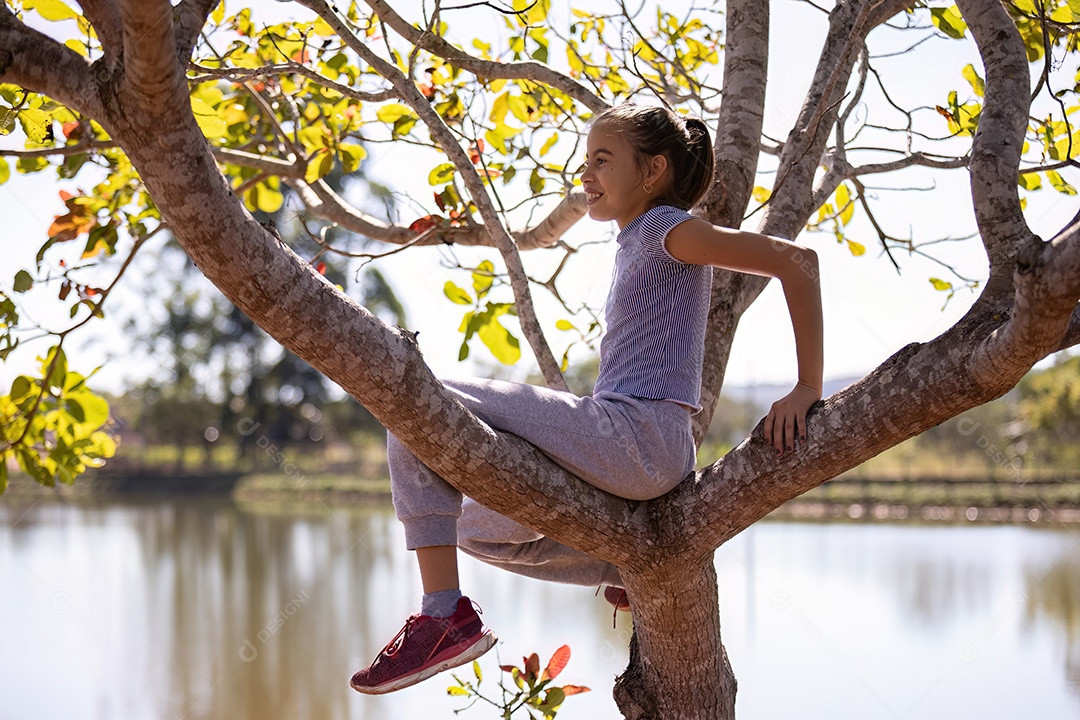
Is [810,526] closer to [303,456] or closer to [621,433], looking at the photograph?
[621,433]

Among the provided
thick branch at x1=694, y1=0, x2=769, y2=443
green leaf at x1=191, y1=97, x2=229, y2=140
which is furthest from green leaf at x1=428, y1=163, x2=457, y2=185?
thick branch at x1=694, y1=0, x2=769, y2=443

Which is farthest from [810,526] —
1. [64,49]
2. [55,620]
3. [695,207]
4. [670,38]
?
[64,49]

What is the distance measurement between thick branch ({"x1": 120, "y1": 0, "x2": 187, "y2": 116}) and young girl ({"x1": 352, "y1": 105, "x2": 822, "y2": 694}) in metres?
0.54

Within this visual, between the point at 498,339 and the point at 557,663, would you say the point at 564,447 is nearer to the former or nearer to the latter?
the point at 557,663

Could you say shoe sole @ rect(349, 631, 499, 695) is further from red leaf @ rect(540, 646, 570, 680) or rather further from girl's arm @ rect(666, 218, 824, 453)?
red leaf @ rect(540, 646, 570, 680)

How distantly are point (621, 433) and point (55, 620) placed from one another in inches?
316

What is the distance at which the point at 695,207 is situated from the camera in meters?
1.75

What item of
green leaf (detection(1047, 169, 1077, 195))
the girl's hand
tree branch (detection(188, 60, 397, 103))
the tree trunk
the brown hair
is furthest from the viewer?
green leaf (detection(1047, 169, 1077, 195))

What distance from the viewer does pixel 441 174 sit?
92.7 inches

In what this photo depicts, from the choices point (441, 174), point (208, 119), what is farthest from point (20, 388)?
point (441, 174)

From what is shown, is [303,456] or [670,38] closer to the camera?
[670,38]

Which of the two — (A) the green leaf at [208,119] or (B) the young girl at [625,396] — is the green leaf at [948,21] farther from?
(A) the green leaf at [208,119]

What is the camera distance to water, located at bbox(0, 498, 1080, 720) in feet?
19.3

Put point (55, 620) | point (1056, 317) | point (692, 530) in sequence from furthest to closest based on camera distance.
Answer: point (55, 620), point (692, 530), point (1056, 317)
